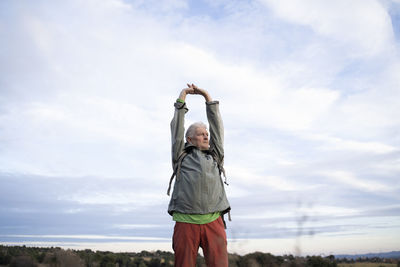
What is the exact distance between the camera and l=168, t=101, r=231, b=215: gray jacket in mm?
4055

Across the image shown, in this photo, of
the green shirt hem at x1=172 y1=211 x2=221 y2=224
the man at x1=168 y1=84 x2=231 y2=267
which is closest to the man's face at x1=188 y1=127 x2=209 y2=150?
the man at x1=168 y1=84 x2=231 y2=267

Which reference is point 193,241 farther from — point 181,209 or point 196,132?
point 196,132

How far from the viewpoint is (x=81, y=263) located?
22.5 feet

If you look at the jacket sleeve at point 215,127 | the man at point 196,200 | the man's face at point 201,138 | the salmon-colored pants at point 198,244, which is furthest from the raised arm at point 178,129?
the salmon-colored pants at point 198,244

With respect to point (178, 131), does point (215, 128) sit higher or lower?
higher

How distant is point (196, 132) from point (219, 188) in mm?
772


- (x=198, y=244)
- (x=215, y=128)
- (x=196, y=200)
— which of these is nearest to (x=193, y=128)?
(x=215, y=128)

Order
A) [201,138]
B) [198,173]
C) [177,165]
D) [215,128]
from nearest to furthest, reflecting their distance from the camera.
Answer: [198,173], [177,165], [201,138], [215,128]

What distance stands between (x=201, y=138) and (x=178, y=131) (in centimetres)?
31

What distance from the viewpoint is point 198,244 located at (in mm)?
4027

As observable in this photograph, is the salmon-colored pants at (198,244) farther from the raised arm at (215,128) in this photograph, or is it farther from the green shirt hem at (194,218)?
the raised arm at (215,128)

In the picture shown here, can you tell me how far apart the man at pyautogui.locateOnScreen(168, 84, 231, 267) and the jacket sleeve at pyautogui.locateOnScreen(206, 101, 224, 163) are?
0.13m

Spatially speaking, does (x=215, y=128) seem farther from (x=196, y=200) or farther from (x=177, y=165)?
(x=196, y=200)

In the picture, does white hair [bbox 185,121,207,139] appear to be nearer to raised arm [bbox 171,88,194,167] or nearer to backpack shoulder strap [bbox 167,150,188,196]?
raised arm [bbox 171,88,194,167]
